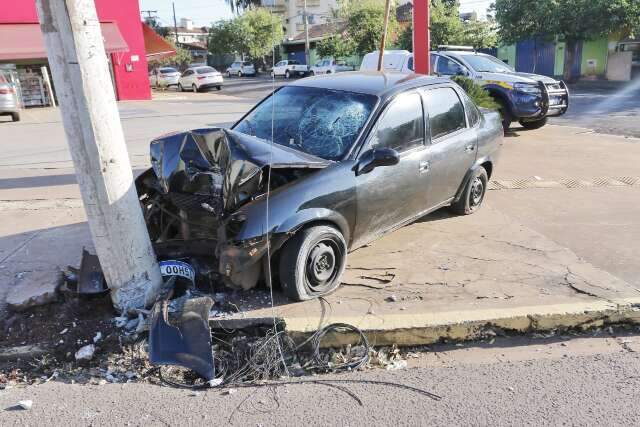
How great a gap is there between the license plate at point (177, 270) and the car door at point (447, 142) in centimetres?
249

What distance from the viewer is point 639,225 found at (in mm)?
6148

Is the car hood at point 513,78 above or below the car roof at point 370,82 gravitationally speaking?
below

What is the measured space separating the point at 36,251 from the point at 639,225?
6.56 m

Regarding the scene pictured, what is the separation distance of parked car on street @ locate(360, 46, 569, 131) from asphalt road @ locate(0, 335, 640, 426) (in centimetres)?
934

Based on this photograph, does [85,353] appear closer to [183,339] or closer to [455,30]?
[183,339]

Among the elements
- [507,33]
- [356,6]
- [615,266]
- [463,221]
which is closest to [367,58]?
[463,221]

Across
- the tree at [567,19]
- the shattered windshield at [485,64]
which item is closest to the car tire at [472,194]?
the shattered windshield at [485,64]

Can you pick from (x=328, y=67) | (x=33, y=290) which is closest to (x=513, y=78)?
(x=33, y=290)

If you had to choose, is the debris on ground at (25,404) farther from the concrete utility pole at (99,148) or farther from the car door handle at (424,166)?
the car door handle at (424,166)

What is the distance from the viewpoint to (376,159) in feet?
14.2

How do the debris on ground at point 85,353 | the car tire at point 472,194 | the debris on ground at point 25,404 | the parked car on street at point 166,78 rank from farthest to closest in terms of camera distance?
1. the parked car on street at point 166,78
2. the car tire at point 472,194
3. the debris on ground at point 85,353
4. the debris on ground at point 25,404

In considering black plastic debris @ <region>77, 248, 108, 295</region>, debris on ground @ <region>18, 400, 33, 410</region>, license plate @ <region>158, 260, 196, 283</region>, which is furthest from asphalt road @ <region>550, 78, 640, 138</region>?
debris on ground @ <region>18, 400, 33, 410</region>

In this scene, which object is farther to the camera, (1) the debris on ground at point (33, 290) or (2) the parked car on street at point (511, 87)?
(2) the parked car on street at point (511, 87)

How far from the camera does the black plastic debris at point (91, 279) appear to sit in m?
4.08
